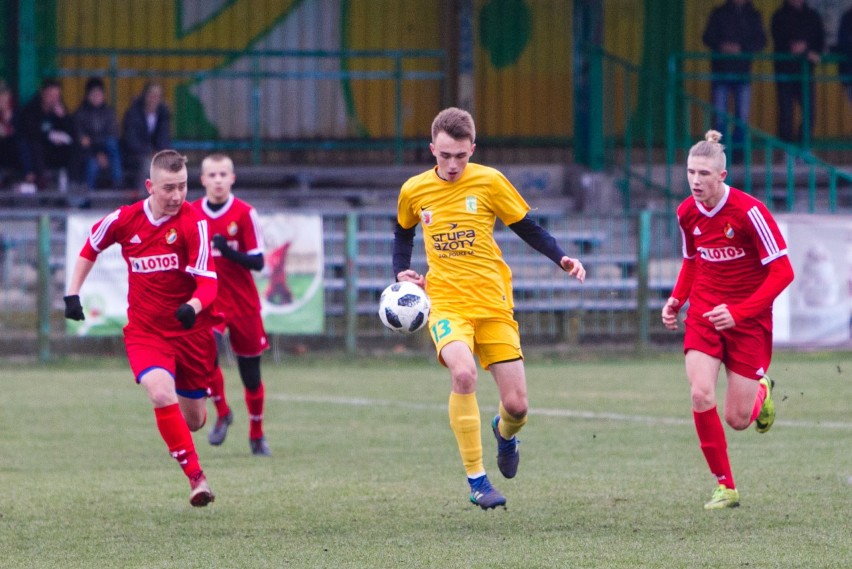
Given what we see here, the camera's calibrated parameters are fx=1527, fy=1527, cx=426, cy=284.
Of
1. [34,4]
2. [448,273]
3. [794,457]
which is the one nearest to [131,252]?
[448,273]

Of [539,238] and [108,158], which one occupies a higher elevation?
[108,158]

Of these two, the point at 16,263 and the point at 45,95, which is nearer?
the point at 16,263

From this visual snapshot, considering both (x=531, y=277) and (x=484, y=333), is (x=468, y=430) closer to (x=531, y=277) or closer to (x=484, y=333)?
(x=484, y=333)

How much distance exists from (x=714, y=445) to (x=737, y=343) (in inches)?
21.8

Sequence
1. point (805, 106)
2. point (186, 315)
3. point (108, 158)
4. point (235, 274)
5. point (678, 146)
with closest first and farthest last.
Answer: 1. point (186, 315)
2. point (235, 274)
3. point (108, 158)
4. point (805, 106)
5. point (678, 146)

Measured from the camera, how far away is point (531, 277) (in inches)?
676

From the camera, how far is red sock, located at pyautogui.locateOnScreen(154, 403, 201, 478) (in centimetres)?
775

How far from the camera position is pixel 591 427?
11328 mm

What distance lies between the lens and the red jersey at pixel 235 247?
10266mm

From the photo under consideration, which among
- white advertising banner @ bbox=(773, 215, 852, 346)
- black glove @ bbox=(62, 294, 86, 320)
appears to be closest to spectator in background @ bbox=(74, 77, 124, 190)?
white advertising banner @ bbox=(773, 215, 852, 346)

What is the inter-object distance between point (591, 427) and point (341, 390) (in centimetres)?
332

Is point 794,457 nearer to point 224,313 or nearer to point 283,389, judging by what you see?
point 224,313

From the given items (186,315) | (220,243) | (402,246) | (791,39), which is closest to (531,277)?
(791,39)

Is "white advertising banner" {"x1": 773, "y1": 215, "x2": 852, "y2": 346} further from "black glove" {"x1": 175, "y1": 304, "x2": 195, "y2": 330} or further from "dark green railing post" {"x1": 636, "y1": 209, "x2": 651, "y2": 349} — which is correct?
"black glove" {"x1": 175, "y1": 304, "x2": 195, "y2": 330}
